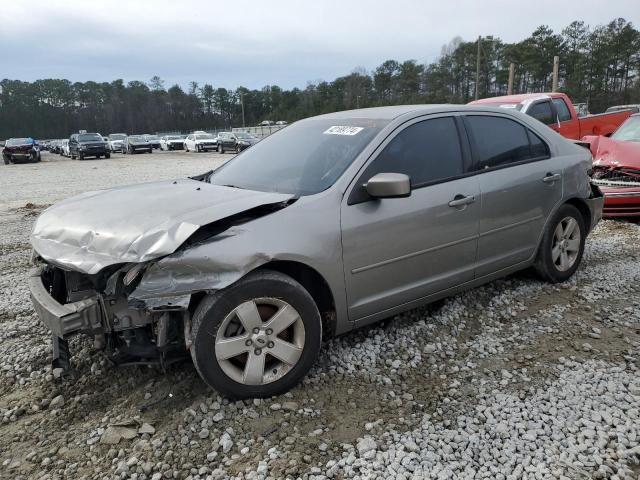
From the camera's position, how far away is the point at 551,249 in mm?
4422

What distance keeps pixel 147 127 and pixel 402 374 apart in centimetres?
11788

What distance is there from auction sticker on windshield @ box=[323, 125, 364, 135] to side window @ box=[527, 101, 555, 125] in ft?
25.6

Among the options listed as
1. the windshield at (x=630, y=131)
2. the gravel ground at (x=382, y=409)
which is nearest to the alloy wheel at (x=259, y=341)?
the gravel ground at (x=382, y=409)

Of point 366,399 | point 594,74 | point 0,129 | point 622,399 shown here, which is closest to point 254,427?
point 366,399

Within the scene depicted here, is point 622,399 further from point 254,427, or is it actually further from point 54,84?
point 54,84

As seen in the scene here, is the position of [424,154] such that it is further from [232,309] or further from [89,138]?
[89,138]

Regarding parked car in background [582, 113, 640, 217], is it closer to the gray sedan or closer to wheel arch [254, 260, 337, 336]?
the gray sedan

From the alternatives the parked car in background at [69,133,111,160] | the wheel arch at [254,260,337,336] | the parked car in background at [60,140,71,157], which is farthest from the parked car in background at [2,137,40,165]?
the wheel arch at [254,260,337,336]

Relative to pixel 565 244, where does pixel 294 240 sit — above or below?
above

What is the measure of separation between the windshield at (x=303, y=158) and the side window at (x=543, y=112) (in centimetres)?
771

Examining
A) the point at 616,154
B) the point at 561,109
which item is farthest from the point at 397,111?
the point at 561,109

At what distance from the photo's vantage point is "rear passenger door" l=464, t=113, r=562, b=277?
150 inches

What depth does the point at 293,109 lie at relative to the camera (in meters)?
92.5

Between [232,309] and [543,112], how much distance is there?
975cm
